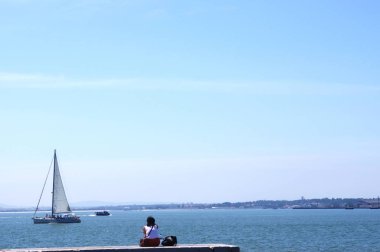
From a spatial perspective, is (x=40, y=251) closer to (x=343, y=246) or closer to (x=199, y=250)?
(x=199, y=250)

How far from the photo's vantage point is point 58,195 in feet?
416

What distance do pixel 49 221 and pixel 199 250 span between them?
119490 mm

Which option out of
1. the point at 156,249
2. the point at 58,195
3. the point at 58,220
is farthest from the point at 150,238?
the point at 58,220

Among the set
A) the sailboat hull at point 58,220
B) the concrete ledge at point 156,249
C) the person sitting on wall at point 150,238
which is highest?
the sailboat hull at point 58,220

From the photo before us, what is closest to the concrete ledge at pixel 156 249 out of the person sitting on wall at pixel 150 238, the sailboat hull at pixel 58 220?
the person sitting on wall at pixel 150 238

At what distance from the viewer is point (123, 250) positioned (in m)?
15.3

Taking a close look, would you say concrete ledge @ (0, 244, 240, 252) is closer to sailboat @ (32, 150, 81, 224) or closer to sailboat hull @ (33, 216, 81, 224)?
sailboat @ (32, 150, 81, 224)

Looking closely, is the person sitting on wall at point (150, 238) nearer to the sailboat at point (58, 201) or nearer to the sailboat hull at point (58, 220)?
the sailboat at point (58, 201)

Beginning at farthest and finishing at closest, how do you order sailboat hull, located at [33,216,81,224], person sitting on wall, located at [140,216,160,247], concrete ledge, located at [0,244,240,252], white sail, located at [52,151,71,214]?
sailboat hull, located at [33,216,81,224] < white sail, located at [52,151,71,214] < person sitting on wall, located at [140,216,160,247] < concrete ledge, located at [0,244,240,252]

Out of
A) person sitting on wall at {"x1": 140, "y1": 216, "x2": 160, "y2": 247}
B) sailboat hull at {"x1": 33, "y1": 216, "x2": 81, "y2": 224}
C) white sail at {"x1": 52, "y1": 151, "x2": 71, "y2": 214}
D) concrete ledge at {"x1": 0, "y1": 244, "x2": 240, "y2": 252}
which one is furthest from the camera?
sailboat hull at {"x1": 33, "y1": 216, "x2": 81, "y2": 224}

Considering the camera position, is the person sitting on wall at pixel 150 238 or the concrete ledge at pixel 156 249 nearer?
the concrete ledge at pixel 156 249

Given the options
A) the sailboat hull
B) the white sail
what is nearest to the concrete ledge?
the white sail

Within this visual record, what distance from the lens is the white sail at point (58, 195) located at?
126500mm

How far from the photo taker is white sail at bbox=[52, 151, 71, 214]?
126500mm
